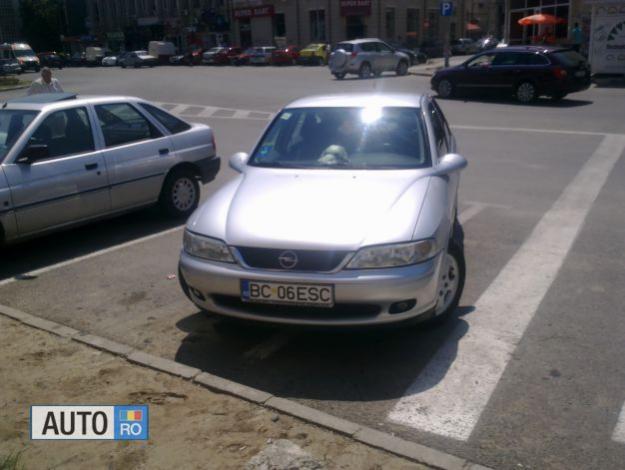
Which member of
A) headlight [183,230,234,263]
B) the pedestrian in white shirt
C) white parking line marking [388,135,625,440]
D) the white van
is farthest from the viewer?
the white van

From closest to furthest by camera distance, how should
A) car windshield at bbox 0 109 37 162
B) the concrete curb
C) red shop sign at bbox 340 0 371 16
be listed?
the concrete curb → car windshield at bbox 0 109 37 162 → red shop sign at bbox 340 0 371 16

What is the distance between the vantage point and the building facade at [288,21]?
53969 mm

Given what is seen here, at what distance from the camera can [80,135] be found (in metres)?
7.06

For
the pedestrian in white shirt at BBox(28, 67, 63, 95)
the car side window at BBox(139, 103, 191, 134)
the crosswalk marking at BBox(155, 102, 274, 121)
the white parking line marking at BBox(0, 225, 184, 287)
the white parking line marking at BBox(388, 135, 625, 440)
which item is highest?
the pedestrian in white shirt at BBox(28, 67, 63, 95)

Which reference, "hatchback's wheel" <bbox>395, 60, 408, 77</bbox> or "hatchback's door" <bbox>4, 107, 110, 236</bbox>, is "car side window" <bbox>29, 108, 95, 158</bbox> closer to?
"hatchback's door" <bbox>4, 107, 110, 236</bbox>

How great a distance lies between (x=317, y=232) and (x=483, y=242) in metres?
3.21

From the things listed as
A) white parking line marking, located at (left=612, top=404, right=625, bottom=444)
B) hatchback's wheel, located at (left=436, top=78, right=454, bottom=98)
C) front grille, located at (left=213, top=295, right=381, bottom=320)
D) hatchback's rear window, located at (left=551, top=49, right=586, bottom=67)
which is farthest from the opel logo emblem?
hatchback's wheel, located at (left=436, top=78, right=454, bottom=98)

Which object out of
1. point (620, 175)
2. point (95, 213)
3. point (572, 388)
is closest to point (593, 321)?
point (572, 388)

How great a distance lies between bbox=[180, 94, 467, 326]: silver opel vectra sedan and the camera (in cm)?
416

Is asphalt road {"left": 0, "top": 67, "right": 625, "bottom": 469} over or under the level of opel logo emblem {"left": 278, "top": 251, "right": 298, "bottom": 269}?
under

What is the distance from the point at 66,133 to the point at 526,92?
1520 cm

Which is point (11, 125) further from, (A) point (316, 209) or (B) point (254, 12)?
(B) point (254, 12)

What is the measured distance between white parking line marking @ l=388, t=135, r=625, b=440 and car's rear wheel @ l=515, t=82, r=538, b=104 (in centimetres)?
1218

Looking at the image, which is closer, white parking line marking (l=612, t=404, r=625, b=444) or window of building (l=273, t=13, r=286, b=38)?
white parking line marking (l=612, t=404, r=625, b=444)
